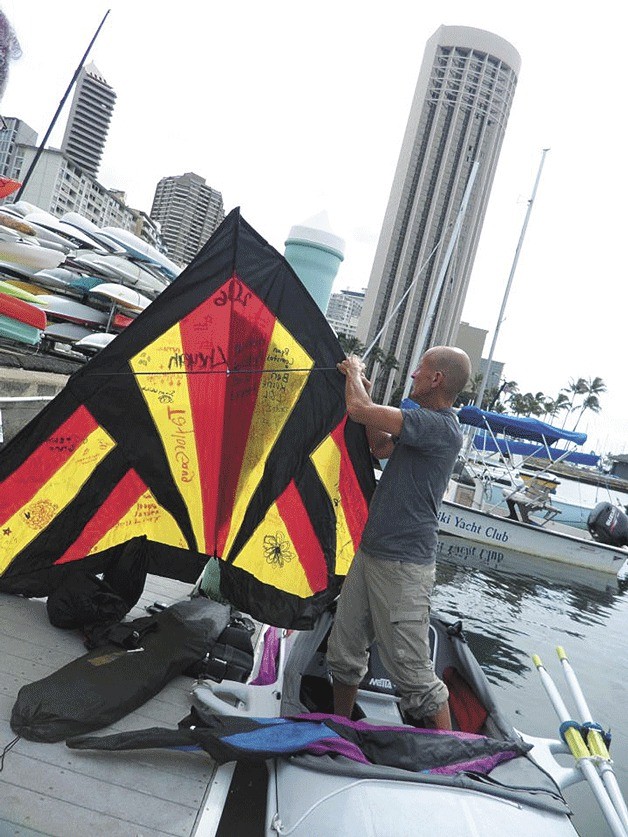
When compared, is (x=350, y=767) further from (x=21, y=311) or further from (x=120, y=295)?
(x=120, y=295)

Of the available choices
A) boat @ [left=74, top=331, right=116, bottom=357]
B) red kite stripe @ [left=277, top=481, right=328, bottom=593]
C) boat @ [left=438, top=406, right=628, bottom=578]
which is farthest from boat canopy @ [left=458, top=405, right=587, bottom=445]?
red kite stripe @ [left=277, top=481, right=328, bottom=593]

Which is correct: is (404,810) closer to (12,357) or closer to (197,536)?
(197,536)

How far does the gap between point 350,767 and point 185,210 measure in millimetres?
180096

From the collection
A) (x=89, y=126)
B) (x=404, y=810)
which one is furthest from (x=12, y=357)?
(x=89, y=126)

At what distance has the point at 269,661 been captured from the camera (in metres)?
3.77

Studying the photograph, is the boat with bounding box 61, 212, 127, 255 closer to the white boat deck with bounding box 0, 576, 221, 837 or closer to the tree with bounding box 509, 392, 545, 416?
the white boat deck with bounding box 0, 576, 221, 837

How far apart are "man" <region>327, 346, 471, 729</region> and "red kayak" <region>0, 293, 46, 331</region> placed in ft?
19.2

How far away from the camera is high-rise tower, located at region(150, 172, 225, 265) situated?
165250 mm

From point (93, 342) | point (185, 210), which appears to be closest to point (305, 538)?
point (93, 342)

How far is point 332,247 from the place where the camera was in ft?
19.9

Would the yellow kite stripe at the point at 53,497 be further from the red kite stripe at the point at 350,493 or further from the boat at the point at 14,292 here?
the boat at the point at 14,292

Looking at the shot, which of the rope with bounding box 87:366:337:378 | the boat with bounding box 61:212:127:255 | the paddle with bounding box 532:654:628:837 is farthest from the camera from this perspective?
the boat with bounding box 61:212:127:255

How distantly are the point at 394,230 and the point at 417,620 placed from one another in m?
100

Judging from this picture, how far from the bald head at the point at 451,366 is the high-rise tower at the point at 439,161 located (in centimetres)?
9390
